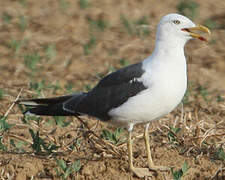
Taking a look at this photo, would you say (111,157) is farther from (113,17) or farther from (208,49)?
(113,17)

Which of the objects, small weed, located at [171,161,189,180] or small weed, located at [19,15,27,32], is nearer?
small weed, located at [171,161,189,180]

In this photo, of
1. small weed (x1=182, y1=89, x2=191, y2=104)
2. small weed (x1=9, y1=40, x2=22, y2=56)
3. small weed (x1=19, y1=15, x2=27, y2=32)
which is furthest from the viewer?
small weed (x1=19, y1=15, x2=27, y2=32)

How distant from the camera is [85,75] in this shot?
897cm

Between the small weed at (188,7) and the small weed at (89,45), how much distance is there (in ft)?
7.04

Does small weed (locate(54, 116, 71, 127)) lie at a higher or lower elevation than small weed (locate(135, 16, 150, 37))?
lower

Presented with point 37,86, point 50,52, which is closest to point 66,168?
point 37,86

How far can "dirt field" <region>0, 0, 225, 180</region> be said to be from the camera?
Result: 5.41 m

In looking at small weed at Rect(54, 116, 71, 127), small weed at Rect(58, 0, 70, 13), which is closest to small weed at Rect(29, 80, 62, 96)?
small weed at Rect(54, 116, 71, 127)

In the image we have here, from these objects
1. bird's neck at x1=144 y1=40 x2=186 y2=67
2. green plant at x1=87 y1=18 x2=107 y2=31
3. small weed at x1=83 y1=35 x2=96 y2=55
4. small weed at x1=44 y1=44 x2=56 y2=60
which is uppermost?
green plant at x1=87 y1=18 x2=107 y2=31

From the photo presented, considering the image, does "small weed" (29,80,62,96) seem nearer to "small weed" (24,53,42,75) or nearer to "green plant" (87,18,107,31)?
"small weed" (24,53,42,75)

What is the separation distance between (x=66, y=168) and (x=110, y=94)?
2.71ft

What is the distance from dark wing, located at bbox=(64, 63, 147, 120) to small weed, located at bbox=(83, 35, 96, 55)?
408cm

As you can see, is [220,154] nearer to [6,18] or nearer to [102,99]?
[102,99]

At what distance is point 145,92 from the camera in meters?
5.17
